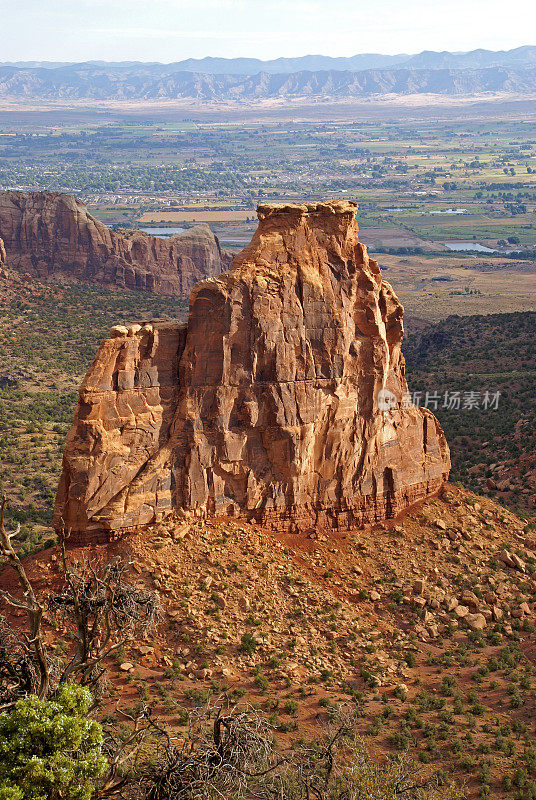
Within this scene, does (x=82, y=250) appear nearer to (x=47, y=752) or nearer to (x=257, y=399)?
(x=257, y=399)

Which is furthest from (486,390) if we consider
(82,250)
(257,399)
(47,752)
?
(82,250)

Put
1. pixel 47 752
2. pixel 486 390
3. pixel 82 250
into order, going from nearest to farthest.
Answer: pixel 47 752 → pixel 486 390 → pixel 82 250

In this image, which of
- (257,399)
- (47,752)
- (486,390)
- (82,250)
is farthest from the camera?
(82,250)

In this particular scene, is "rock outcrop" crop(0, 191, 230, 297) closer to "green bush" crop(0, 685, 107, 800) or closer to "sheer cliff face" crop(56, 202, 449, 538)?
"sheer cliff face" crop(56, 202, 449, 538)

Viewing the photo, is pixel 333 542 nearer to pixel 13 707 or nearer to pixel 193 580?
pixel 193 580

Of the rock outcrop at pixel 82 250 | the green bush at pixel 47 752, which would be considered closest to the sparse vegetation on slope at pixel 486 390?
the green bush at pixel 47 752

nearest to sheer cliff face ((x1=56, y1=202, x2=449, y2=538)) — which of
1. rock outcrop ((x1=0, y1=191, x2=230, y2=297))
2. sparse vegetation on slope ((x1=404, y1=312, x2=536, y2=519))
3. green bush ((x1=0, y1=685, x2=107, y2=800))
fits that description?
green bush ((x1=0, y1=685, x2=107, y2=800))

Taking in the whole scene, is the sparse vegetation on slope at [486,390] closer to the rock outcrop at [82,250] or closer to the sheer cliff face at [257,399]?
the sheer cliff face at [257,399]
